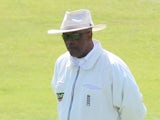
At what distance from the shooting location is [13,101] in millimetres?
13539

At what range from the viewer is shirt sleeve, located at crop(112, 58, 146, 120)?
20.9 feet

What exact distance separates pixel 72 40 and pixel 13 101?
7.20m

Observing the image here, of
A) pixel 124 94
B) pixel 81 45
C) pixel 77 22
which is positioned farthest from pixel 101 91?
pixel 77 22

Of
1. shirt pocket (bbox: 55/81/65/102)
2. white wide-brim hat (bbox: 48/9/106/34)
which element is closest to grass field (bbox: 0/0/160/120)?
shirt pocket (bbox: 55/81/65/102)

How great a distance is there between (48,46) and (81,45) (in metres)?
12.9

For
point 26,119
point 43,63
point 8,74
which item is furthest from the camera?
point 43,63

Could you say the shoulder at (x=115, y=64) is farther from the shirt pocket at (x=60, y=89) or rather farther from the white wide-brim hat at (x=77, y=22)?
the shirt pocket at (x=60, y=89)

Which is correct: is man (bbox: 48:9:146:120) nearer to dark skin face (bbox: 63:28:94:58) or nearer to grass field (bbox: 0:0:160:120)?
dark skin face (bbox: 63:28:94:58)

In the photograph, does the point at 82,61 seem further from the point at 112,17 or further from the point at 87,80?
the point at 112,17

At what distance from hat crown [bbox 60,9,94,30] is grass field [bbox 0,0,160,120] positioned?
5.74 metres

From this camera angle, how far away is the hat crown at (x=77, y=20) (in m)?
6.54

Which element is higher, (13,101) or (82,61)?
(82,61)

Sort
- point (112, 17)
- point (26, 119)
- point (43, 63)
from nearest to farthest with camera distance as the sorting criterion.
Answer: point (26, 119) → point (43, 63) → point (112, 17)

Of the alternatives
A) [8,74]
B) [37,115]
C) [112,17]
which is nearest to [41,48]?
[8,74]
